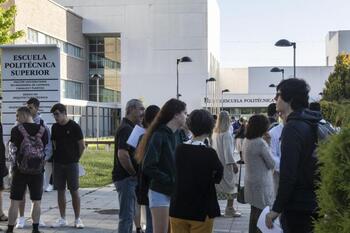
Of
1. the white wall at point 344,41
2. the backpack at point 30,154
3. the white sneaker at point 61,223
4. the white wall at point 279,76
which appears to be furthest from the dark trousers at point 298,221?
the white wall at point 344,41

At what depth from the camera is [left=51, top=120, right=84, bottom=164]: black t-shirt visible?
9.03m

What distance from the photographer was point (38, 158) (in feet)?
27.4

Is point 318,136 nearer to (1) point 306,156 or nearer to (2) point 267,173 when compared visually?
(1) point 306,156

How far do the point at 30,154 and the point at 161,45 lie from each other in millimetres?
61190

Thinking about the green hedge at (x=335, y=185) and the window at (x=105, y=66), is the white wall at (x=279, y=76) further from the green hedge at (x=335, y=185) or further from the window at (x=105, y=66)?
the green hedge at (x=335, y=185)

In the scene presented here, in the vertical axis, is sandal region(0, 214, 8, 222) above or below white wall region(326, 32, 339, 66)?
below

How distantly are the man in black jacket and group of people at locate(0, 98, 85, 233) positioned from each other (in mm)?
4653

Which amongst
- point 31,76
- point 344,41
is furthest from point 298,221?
point 344,41

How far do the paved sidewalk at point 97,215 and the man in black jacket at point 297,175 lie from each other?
15.6 feet

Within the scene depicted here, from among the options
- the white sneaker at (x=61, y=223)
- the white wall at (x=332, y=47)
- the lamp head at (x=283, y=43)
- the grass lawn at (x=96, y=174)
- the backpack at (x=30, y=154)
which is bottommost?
the grass lawn at (x=96, y=174)

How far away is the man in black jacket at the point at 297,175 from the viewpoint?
440 cm

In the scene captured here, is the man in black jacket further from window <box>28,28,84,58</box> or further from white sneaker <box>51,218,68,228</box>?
window <box>28,28,84,58</box>

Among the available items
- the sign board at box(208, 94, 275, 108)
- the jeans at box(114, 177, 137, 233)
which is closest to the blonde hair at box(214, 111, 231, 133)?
the jeans at box(114, 177, 137, 233)

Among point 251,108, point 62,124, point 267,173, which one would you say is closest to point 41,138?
point 62,124
